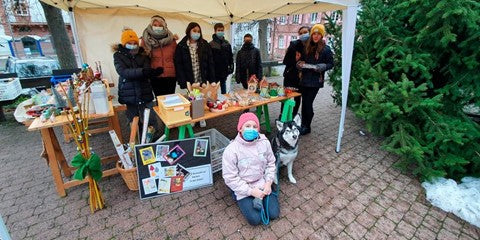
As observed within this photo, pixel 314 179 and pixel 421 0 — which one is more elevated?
pixel 421 0

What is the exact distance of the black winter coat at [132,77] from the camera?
2982 mm

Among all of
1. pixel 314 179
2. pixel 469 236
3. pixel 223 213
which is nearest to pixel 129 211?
pixel 223 213

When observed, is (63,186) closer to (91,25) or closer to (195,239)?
(195,239)

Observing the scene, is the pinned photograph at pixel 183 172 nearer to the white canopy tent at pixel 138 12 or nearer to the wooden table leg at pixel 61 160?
the wooden table leg at pixel 61 160

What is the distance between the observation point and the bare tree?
5.70m

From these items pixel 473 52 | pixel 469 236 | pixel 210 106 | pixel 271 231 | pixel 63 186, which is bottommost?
pixel 469 236

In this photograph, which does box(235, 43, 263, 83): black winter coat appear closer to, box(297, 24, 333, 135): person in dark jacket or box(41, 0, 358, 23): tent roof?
box(41, 0, 358, 23): tent roof

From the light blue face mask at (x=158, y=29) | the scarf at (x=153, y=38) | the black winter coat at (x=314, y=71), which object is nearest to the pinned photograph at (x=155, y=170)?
the scarf at (x=153, y=38)

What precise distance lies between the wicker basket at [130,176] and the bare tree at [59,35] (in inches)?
210

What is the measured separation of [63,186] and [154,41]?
2.21 meters

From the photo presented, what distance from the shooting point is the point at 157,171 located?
8.19 feet

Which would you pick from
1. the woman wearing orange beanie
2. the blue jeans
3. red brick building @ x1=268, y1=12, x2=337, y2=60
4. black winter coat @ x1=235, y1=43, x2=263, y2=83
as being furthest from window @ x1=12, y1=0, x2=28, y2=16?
red brick building @ x1=268, y1=12, x2=337, y2=60

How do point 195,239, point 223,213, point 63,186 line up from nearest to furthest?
point 195,239 → point 223,213 → point 63,186

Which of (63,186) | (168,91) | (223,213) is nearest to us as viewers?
(223,213)
